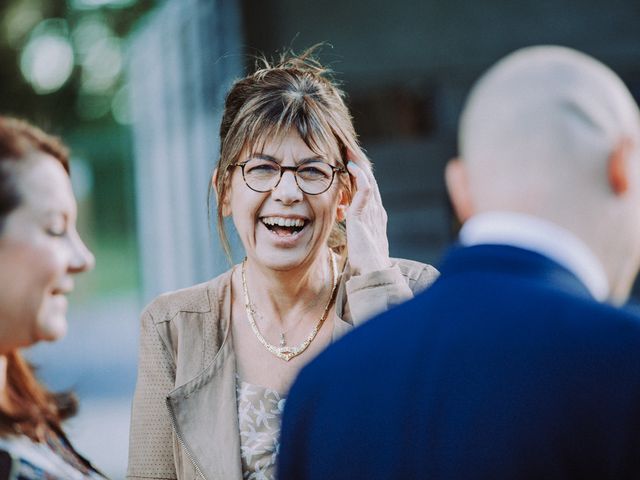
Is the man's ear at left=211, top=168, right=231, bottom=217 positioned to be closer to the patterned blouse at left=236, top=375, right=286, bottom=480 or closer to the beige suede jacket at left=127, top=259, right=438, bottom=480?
A: the beige suede jacket at left=127, top=259, right=438, bottom=480

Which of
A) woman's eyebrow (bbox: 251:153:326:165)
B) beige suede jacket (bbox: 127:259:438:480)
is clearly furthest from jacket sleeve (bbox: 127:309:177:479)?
woman's eyebrow (bbox: 251:153:326:165)

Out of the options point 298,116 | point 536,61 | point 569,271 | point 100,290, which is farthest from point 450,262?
point 100,290

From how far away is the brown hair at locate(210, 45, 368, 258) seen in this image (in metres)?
2.27

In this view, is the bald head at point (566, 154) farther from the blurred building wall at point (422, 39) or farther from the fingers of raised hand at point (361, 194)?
the blurred building wall at point (422, 39)

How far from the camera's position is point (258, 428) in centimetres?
223

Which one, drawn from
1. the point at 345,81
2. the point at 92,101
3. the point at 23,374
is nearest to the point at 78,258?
the point at 23,374

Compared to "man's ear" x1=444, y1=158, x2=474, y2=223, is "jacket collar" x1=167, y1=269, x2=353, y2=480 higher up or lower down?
lower down

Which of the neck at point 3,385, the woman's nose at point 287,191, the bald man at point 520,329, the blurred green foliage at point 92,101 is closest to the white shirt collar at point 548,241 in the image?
the bald man at point 520,329

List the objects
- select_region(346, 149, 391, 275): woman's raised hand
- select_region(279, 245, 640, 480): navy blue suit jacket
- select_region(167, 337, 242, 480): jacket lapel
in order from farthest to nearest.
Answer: select_region(346, 149, 391, 275): woman's raised hand
select_region(167, 337, 242, 480): jacket lapel
select_region(279, 245, 640, 480): navy blue suit jacket

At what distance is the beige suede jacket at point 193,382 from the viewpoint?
218 centimetres

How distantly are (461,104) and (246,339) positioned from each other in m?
3.87

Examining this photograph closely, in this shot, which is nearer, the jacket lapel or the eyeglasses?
the jacket lapel

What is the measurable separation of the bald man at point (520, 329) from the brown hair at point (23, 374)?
0.49 metres

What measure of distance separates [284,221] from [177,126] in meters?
4.11
